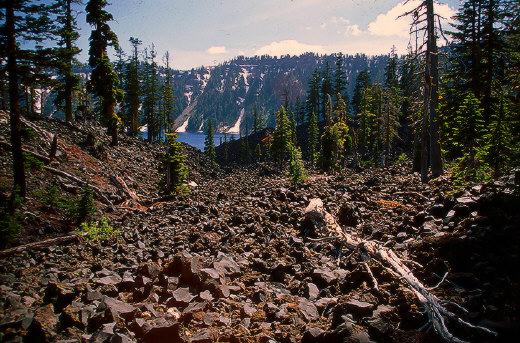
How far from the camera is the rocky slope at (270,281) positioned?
357 centimetres

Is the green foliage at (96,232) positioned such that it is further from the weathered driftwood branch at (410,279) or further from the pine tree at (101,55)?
the pine tree at (101,55)

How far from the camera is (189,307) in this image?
182 inches

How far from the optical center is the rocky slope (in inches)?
141

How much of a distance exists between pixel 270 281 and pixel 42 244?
22.4ft

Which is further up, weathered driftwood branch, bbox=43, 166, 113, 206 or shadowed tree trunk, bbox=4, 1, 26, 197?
shadowed tree trunk, bbox=4, 1, 26, 197

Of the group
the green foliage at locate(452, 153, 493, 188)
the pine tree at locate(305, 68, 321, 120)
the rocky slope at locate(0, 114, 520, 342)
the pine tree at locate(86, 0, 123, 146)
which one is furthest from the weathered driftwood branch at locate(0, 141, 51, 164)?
the pine tree at locate(305, 68, 321, 120)

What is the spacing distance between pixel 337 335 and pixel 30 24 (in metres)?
14.2

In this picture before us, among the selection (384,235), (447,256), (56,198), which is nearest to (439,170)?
(384,235)

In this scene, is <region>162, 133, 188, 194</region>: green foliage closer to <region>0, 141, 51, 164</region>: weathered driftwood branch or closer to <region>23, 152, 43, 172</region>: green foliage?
<region>0, 141, 51, 164</region>: weathered driftwood branch

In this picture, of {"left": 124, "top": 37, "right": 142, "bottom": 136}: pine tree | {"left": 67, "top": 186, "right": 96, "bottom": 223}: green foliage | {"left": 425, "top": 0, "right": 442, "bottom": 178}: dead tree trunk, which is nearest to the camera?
{"left": 67, "top": 186, "right": 96, "bottom": 223}: green foliage

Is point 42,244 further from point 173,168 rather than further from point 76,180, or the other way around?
point 173,168

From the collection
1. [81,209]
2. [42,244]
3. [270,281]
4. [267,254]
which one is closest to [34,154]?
[81,209]

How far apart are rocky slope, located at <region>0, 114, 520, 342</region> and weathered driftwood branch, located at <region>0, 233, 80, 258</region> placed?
0.14 metres

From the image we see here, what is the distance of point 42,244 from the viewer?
7520 millimetres
